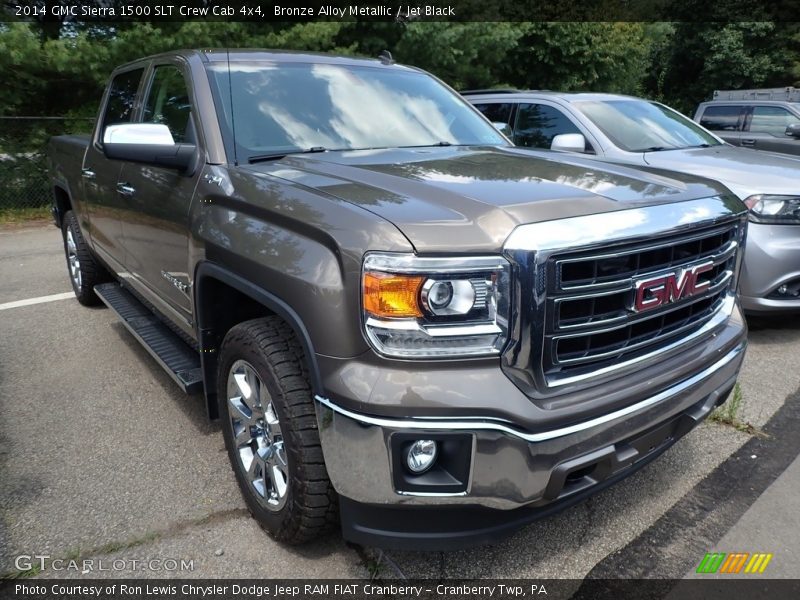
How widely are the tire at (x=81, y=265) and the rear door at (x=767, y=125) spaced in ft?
30.2

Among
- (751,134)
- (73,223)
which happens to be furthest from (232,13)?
(751,134)

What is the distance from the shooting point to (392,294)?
5.84 ft

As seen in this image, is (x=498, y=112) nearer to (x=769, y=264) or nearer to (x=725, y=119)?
(x=769, y=264)

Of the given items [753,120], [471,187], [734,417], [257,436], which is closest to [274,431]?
[257,436]

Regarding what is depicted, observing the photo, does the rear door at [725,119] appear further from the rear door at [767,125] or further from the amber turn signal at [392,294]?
the amber turn signal at [392,294]

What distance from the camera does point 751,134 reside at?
10.1 metres

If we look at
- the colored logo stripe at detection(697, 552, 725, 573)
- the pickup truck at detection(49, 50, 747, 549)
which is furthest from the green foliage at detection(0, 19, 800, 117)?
the colored logo stripe at detection(697, 552, 725, 573)

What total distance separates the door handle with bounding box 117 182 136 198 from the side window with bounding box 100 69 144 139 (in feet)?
1.93

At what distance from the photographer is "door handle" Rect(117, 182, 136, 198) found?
340cm

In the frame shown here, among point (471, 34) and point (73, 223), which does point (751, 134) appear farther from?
point (73, 223)

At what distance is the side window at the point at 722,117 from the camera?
10.4 meters

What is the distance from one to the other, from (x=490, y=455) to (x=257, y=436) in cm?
109

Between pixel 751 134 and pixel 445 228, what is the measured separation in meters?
10.3

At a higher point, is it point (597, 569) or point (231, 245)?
point (231, 245)
